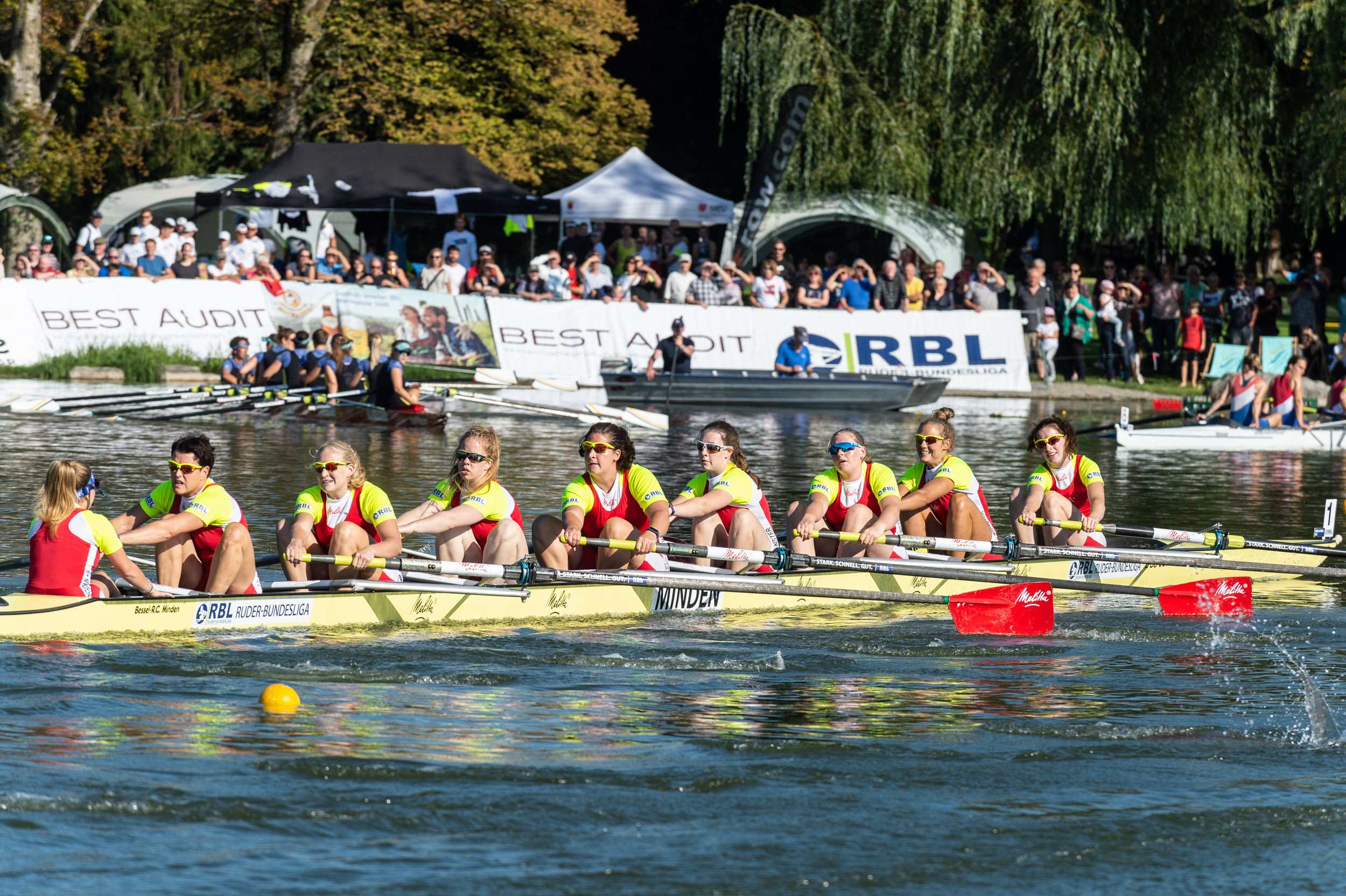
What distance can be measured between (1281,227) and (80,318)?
26.3m

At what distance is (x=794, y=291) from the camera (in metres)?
27.3

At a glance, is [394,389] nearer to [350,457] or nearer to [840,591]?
[350,457]

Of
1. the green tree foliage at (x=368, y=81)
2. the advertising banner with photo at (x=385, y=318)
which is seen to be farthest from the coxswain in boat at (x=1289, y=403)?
the green tree foliage at (x=368, y=81)

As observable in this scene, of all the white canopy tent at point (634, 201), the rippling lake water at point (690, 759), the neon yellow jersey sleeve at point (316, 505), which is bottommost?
the rippling lake water at point (690, 759)

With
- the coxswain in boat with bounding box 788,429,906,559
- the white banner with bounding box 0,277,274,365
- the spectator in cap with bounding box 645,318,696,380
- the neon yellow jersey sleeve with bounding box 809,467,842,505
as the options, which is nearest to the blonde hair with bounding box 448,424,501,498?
the coxswain in boat with bounding box 788,429,906,559

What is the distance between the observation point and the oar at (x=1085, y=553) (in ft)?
39.2

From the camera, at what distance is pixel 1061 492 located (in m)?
12.8

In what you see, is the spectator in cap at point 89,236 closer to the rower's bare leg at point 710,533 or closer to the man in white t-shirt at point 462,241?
the man in white t-shirt at point 462,241

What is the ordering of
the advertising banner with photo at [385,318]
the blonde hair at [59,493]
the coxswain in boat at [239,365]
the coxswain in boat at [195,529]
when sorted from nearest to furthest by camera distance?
the blonde hair at [59,493] < the coxswain in boat at [195,529] < the coxswain in boat at [239,365] < the advertising banner with photo at [385,318]

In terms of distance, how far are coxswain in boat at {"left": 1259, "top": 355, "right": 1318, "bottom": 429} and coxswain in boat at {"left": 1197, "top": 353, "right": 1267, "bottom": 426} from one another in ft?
Answer: 0.58

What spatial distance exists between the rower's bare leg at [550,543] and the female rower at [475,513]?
0.17 m

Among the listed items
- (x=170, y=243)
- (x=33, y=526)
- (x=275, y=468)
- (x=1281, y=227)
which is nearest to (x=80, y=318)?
(x=170, y=243)

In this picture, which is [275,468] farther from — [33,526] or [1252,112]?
[1252,112]

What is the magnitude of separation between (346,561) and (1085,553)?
17.6 ft
